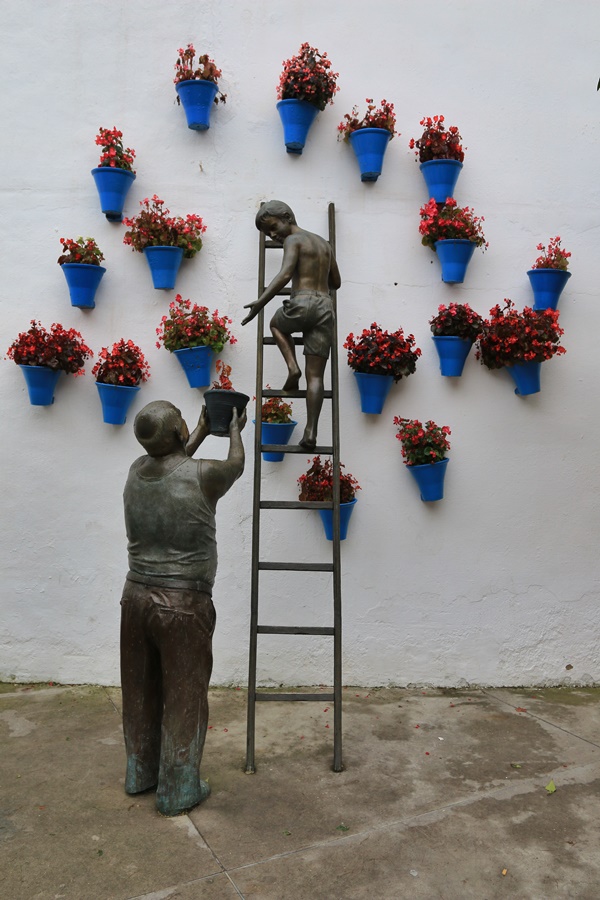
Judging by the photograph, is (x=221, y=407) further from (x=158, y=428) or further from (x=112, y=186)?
(x=112, y=186)

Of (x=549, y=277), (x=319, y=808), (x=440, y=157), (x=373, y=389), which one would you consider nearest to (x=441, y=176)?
(x=440, y=157)

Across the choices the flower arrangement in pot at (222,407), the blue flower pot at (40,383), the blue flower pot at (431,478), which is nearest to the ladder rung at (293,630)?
the flower arrangement in pot at (222,407)

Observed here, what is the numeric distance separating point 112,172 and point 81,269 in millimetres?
580

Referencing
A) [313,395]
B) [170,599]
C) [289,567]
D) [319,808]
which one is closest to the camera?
[170,599]

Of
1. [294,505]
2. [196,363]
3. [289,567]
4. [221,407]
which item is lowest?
[289,567]

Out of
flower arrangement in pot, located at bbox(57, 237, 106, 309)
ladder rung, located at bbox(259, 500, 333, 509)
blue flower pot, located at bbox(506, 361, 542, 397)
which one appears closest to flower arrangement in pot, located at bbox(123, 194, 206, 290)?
flower arrangement in pot, located at bbox(57, 237, 106, 309)

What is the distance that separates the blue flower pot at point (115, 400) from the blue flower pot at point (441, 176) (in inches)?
83.1

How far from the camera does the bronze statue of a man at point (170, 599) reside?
2961 millimetres

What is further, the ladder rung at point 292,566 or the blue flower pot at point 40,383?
the blue flower pot at point 40,383

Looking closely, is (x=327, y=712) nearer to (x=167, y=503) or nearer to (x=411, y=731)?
(x=411, y=731)

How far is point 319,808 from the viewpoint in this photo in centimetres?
306

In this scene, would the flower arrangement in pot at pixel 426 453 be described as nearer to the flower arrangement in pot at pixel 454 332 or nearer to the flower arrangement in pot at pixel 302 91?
the flower arrangement in pot at pixel 454 332

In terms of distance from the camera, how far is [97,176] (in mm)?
4262

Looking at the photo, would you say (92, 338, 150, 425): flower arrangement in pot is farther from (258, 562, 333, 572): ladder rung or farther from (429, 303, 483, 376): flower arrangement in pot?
(429, 303, 483, 376): flower arrangement in pot
